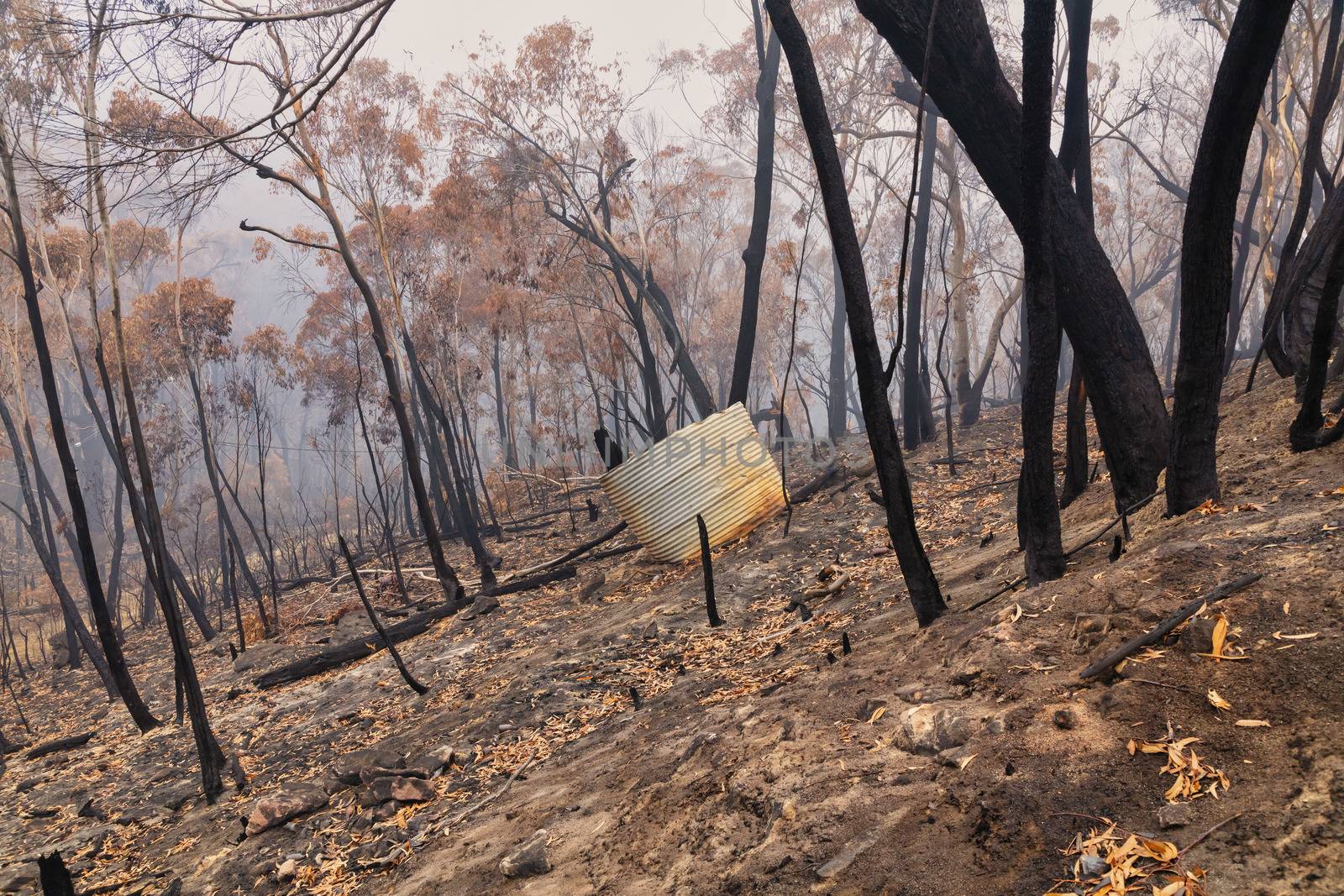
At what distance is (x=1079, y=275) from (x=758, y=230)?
6036mm

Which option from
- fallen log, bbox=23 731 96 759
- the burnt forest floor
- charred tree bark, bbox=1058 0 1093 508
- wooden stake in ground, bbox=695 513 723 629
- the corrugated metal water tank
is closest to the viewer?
the burnt forest floor

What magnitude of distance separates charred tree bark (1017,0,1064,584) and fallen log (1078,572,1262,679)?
789mm

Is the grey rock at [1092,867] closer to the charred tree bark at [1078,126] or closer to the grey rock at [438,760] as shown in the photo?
the charred tree bark at [1078,126]

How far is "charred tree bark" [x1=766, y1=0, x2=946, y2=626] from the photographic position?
3.10 meters

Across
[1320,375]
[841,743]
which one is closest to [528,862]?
[841,743]

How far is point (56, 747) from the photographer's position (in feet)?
23.1

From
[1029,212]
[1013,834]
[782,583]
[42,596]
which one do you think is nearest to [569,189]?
[782,583]

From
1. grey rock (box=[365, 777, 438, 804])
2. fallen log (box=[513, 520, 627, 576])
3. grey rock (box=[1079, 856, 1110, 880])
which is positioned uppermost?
fallen log (box=[513, 520, 627, 576])

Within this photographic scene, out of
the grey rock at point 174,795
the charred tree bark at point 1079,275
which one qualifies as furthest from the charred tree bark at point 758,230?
the grey rock at point 174,795

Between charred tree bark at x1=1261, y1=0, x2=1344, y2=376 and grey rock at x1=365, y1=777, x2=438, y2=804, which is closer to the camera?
grey rock at x1=365, y1=777, x2=438, y2=804

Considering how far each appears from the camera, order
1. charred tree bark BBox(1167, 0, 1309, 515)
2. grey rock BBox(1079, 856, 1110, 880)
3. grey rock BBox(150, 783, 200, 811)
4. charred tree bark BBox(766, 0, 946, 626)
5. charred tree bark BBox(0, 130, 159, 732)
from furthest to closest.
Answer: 1. charred tree bark BBox(0, 130, 159, 732)
2. grey rock BBox(150, 783, 200, 811)
3. charred tree bark BBox(766, 0, 946, 626)
4. charred tree bark BBox(1167, 0, 1309, 515)
5. grey rock BBox(1079, 856, 1110, 880)

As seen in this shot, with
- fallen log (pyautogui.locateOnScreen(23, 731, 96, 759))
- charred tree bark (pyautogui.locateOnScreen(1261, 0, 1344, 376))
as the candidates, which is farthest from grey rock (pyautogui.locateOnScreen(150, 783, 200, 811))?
charred tree bark (pyautogui.locateOnScreen(1261, 0, 1344, 376))

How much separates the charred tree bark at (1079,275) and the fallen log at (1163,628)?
5.12ft

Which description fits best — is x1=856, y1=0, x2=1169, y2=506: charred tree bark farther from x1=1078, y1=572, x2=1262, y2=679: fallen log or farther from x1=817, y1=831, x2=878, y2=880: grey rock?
x1=817, y1=831, x2=878, y2=880: grey rock
